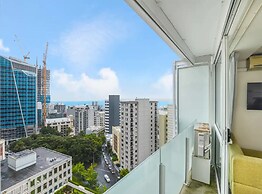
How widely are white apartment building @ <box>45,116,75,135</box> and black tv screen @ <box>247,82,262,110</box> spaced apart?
3336 millimetres

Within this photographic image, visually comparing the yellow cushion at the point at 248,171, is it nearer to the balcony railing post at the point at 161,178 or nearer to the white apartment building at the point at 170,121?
the balcony railing post at the point at 161,178

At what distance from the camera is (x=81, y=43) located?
1.75 meters

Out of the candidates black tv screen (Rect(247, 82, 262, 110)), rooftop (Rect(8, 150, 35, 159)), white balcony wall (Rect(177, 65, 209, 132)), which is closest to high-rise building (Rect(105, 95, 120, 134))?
rooftop (Rect(8, 150, 35, 159))

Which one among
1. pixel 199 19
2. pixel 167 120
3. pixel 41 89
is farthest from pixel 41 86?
pixel 167 120

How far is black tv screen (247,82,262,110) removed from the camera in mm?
3184

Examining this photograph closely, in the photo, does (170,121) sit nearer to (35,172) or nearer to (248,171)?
(248,171)

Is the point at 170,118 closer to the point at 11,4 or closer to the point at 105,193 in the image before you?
the point at 105,193

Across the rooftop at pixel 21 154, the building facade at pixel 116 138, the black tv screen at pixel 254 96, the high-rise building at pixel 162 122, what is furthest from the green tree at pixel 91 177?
the black tv screen at pixel 254 96

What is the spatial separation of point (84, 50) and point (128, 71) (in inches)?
55.5

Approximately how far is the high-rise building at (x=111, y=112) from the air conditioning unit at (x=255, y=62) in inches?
99.6

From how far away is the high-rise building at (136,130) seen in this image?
2.47m

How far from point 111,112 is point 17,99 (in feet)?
4.99

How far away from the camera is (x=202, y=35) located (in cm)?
231

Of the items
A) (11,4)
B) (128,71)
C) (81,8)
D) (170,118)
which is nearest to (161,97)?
(170,118)
